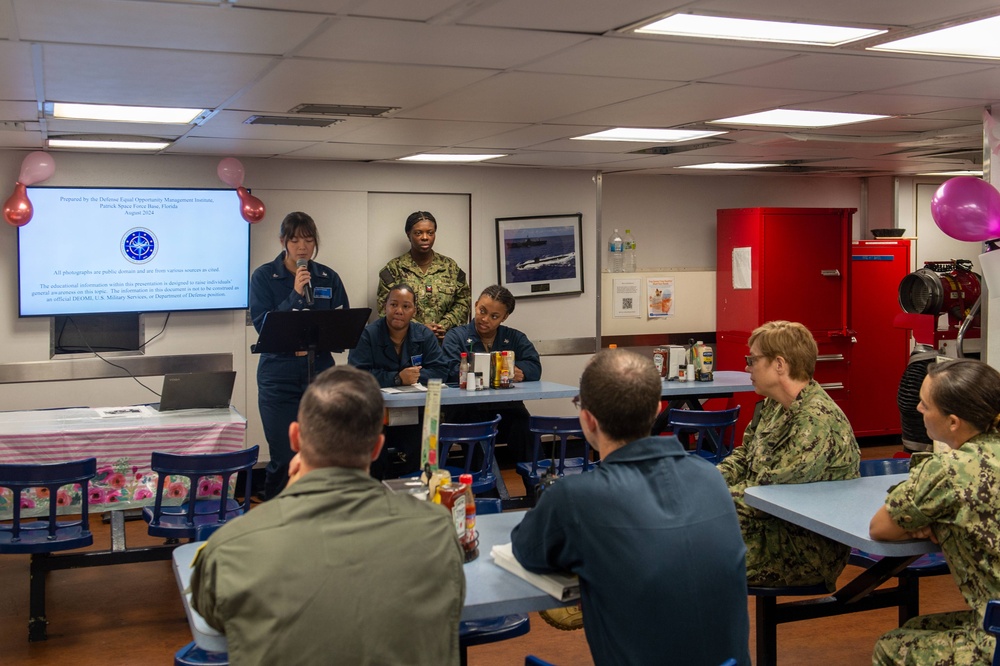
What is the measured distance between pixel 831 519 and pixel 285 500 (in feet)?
5.83

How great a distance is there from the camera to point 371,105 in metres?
4.49

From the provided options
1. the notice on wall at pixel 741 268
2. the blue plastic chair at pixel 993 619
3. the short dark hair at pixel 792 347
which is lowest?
the blue plastic chair at pixel 993 619

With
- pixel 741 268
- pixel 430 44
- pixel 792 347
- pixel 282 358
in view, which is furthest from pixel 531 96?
pixel 741 268

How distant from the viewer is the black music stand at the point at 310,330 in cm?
511

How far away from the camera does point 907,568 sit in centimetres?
346

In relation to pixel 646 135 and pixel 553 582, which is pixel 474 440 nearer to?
pixel 646 135

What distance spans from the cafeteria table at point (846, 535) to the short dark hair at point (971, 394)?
0.38m

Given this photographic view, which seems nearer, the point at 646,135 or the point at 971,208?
the point at 971,208

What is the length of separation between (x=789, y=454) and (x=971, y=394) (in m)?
0.77

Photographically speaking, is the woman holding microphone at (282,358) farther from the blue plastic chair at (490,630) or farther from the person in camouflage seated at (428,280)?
the blue plastic chair at (490,630)

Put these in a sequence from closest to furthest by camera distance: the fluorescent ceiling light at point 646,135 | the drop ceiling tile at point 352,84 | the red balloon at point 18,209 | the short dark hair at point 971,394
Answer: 1. the short dark hair at point 971,394
2. the drop ceiling tile at point 352,84
3. the fluorescent ceiling light at point 646,135
4. the red balloon at point 18,209

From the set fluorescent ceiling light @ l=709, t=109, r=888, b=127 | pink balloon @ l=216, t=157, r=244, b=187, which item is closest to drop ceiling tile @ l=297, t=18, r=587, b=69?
fluorescent ceiling light @ l=709, t=109, r=888, b=127

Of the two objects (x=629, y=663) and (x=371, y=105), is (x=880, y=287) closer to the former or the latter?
(x=371, y=105)

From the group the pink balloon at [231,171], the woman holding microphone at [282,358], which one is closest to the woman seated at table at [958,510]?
the woman holding microphone at [282,358]
